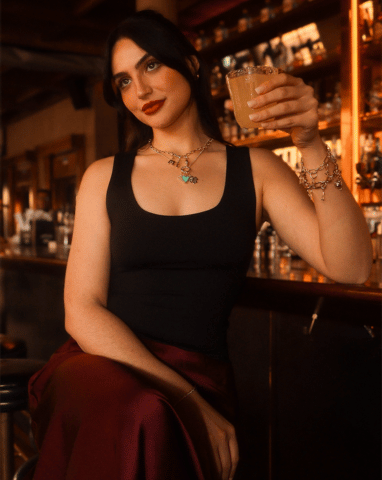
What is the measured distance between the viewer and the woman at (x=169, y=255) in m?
0.88

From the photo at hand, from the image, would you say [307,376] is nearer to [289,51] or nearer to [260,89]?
[260,89]

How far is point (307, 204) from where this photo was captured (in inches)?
45.7

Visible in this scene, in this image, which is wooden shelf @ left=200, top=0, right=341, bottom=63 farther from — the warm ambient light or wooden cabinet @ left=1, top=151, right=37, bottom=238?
wooden cabinet @ left=1, top=151, right=37, bottom=238

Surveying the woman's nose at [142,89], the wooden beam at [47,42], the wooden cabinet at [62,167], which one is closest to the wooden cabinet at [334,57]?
the woman's nose at [142,89]

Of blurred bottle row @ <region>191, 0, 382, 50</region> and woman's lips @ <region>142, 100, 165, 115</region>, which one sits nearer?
woman's lips @ <region>142, 100, 165, 115</region>

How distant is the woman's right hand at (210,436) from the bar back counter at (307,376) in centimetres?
22

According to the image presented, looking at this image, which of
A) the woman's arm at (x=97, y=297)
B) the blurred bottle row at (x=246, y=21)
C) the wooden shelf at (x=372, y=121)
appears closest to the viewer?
the woman's arm at (x=97, y=297)

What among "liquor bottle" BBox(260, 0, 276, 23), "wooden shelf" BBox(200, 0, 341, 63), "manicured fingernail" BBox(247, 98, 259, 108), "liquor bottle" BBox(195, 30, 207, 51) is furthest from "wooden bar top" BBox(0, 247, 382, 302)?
"liquor bottle" BBox(195, 30, 207, 51)

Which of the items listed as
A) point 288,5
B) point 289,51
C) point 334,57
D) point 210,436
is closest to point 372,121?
point 334,57

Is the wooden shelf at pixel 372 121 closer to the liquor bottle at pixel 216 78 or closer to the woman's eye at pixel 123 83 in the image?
the liquor bottle at pixel 216 78

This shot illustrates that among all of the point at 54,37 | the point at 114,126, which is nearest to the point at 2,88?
the point at 114,126

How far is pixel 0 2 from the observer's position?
4.42 metres

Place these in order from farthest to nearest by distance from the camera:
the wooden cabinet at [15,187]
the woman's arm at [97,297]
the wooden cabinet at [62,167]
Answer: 1. the wooden cabinet at [15,187]
2. the wooden cabinet at [62,167]
3. the woman's arm at [97,297]

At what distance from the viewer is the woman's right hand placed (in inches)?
37.4
